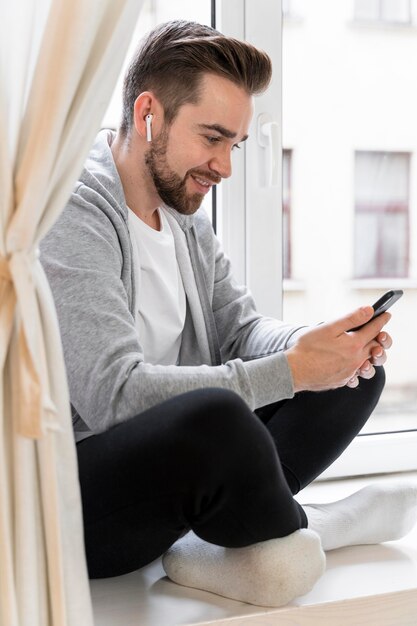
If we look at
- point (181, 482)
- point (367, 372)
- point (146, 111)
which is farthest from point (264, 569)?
point (146, 111)

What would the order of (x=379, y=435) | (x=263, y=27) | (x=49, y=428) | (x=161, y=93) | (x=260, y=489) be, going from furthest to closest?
1. (x=379, y=435)
2. (x=263, y=27)
3. (x=161, y=93)
4. (x=260, y=489)
5. (x=49, y=428)

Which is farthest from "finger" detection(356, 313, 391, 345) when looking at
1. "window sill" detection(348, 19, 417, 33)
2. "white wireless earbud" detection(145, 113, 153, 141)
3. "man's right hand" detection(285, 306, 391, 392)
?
"window sill" detection(348, 19, 417, 33)

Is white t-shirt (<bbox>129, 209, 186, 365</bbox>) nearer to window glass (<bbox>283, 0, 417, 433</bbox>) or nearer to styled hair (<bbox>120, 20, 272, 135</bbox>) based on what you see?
Result: styled hair (<bbox>120, 20, 272, 135</bbox>)

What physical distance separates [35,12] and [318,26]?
95cm

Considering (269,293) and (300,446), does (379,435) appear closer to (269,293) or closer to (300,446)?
(269,293)

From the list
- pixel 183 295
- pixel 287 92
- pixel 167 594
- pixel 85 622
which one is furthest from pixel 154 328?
pixel 287 92

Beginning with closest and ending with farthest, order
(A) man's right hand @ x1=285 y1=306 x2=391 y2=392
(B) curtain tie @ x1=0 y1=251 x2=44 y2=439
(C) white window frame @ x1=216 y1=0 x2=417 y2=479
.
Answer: (B) curtain tie @ x1=0 y1=251 x2=44 y2=439, (A) man's right hand @ x1=285 y1=306 x2=391 y2=392, (C) white window frame @ x1=216 y1=0 x2=417 y2=479

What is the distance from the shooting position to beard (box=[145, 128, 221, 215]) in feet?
5.14

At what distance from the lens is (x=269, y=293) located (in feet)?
6.56

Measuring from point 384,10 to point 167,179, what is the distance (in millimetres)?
804

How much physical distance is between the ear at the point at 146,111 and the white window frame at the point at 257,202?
419 mm

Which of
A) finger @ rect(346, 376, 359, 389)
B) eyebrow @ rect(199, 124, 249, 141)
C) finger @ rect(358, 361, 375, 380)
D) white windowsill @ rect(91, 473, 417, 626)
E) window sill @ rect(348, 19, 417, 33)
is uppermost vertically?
window sill @ rect(348, 19, 417, 33)

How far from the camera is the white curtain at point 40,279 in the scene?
1.16 meters

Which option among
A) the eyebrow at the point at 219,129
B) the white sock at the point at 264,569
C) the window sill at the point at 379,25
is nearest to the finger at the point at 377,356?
the white sock at the point at 264,569
